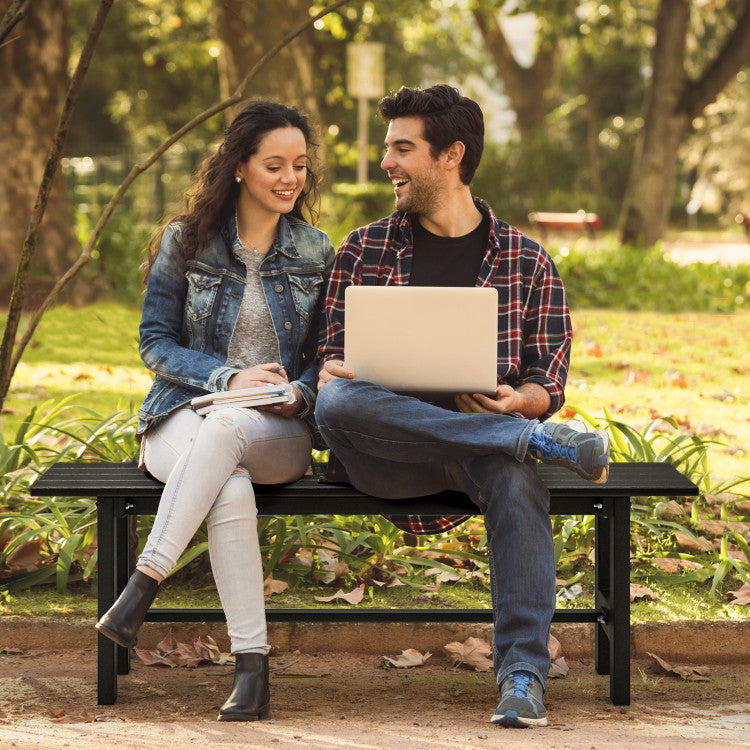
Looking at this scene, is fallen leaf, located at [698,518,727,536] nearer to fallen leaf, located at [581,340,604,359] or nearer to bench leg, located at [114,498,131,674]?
bench leg, located at [114,498,131,674]

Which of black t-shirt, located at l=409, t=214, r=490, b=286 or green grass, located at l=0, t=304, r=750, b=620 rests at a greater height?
black t-shirt, located at l=409, t=214, r=490, b=286

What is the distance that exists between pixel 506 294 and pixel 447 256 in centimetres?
26

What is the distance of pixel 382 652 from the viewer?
3.91 m

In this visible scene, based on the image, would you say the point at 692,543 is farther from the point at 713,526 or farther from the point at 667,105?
the point at 667,105

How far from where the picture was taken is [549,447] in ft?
10.6

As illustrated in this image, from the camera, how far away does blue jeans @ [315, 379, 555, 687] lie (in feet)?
10.5

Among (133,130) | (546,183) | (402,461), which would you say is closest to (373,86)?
(546,183)

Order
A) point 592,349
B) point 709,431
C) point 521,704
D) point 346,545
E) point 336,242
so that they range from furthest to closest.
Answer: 1. point 336,242
2. point 592,349
3. point 709,431
4. point 346,545
5. point 521,704

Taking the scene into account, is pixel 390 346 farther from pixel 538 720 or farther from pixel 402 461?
pixel 538 720

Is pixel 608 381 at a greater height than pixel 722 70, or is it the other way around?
pixel 722 70

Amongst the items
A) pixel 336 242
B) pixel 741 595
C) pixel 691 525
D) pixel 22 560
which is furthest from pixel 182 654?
pixel 336 242

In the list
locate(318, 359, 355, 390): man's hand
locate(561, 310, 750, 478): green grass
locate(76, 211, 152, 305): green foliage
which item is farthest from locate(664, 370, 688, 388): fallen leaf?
locate(76, 211, 152, 305): green foliage

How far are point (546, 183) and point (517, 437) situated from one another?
75.4 ft

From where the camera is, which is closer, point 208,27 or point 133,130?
point 208,27
